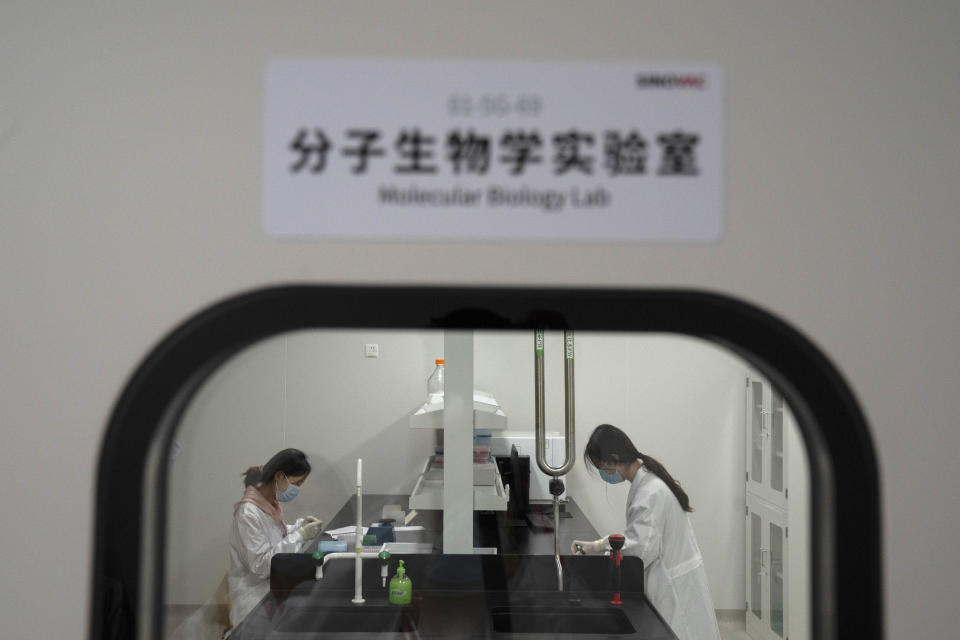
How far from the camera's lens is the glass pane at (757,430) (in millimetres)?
3053

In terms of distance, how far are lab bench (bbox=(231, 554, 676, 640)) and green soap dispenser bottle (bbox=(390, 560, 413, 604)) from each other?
0.02 meters

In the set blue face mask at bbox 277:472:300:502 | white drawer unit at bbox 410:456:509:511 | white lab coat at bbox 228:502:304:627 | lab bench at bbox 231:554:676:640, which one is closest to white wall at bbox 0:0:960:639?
lab bench at bbox 231:554:676:640

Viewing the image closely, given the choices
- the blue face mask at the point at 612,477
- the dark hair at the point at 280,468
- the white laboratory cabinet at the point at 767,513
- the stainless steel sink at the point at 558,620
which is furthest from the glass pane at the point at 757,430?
the dark hair at the point at 280,468

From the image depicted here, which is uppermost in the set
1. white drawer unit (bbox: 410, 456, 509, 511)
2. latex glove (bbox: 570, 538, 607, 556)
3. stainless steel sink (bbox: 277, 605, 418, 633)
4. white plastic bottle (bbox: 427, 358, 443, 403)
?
white plastic bottle (bbox: 427, 358, 443, 403)

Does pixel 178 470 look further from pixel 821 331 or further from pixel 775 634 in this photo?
pixel 775 634

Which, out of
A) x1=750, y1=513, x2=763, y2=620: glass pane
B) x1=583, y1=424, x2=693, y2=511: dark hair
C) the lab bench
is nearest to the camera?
the lab bench

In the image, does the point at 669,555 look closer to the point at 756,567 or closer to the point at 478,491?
the point at 478,491

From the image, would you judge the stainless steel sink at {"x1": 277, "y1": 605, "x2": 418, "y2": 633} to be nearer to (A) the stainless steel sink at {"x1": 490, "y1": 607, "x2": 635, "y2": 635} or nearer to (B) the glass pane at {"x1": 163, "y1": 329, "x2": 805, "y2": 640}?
(B) the glass pane at {"x1": 163, "y1": 329, "x2": 805, "y2": 640}

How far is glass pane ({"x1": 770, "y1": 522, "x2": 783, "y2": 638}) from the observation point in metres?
2.80

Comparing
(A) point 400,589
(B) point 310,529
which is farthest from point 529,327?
(B) point 310,529

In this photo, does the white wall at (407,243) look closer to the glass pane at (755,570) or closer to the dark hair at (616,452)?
the dark hair at (616,452)

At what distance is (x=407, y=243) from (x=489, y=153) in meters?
0.11

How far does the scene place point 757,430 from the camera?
10.1 ft

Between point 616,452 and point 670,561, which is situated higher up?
point 616,452
